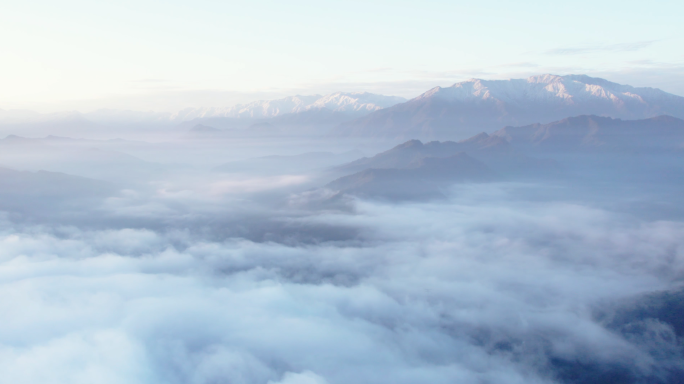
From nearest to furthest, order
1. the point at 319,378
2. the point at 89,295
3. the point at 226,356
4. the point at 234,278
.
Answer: the point at 319,378 → the point at 226,356 → the point at 89,295 → the point at 234,278

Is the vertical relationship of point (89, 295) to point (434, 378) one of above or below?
above

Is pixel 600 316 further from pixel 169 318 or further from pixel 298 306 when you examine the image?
pixel 169 318

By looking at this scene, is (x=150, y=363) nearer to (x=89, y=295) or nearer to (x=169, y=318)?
(x=169, y=318)

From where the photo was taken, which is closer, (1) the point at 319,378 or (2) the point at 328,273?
(1) the point at 319,378

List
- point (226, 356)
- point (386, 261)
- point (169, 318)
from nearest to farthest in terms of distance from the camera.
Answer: point (226, 356) → point (169, 318) → point (386, 261)

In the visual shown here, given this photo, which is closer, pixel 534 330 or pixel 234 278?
pixel 534 330

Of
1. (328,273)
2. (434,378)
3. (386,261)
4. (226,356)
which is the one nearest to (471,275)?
(386,261)

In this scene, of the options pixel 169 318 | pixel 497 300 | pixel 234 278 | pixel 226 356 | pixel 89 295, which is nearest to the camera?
pixel 226 356

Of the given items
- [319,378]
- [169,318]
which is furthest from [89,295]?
[319,378]

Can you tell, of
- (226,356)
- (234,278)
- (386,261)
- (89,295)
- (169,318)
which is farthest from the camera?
(386,261)
